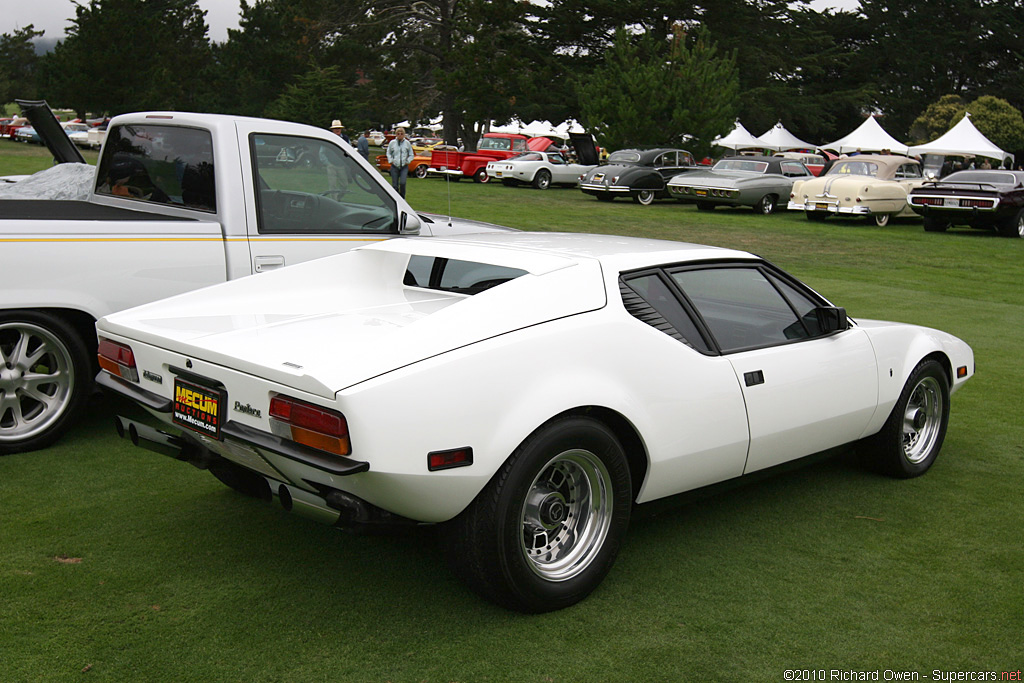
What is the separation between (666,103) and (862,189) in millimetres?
A: 15558

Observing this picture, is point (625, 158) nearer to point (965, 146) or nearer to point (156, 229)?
point (965, 146)

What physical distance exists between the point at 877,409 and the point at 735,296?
3.12ft

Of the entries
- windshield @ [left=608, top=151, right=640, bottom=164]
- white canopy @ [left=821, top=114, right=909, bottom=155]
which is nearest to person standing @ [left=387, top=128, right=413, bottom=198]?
windshield @ [left=608, top=151, right=640, bottom=164]

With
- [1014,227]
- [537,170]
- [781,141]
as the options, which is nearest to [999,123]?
[781,141]

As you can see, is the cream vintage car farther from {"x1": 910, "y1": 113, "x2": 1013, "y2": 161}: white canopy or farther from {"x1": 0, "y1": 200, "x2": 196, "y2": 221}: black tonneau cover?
{"x1": 0, "y1": 200, "x2": 196, "y2": 221}: black tonneau cover

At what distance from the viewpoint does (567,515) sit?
3570 millimetres

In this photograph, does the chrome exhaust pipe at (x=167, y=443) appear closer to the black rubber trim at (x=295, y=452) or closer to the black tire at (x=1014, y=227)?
the black rubber trim at (x=295, y=452)

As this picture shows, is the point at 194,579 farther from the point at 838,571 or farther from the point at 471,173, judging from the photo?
the point at 471,173

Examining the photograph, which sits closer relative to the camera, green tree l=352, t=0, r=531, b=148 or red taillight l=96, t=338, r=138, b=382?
red taillight l=96, t=338, r=138, b=382

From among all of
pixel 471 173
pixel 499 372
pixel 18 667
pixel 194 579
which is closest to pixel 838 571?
pixel 499 372

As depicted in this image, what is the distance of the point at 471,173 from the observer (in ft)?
112

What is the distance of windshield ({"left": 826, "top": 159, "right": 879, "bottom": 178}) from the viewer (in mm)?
23125

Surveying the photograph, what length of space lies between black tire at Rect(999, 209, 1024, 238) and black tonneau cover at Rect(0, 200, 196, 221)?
20.0 meters

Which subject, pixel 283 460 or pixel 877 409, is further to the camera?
pixel 877 409
